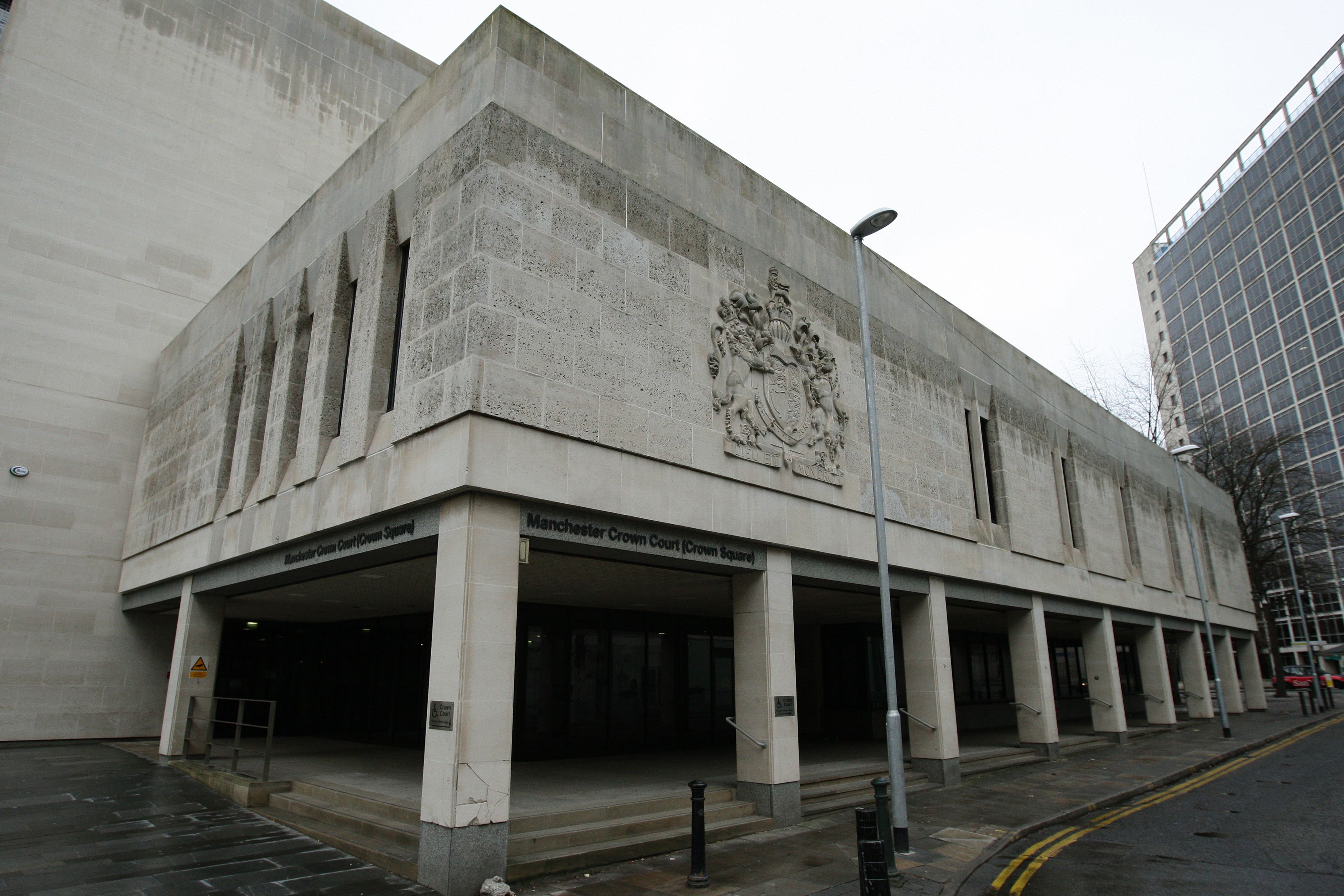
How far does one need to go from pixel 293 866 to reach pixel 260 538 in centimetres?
596

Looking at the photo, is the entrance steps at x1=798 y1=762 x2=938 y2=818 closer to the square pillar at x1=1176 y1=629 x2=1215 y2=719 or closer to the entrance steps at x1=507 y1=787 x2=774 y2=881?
the entrance steps at x1=507 y1=787 x2=774 y2=881

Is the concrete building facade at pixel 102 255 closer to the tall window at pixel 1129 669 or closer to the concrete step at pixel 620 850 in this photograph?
the concrete step at pixel 620 850

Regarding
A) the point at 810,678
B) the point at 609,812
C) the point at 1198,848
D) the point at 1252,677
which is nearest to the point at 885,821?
the point at 609,812

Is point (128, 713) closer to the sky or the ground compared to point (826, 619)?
closer to the ground

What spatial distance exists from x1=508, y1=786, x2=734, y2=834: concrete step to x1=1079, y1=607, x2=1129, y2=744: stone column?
1605 cm

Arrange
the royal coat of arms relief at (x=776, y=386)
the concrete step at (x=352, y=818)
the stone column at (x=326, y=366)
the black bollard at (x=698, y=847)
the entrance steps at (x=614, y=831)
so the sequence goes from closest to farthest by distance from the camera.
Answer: the black bollard at (x=698, y=847) < the entrance steps at (x=614, y=831) < the concrete step at (x=352, y=818) < the stone column at (x=326, y=366) < the royal coat of arms relief at (x=776, y=386)

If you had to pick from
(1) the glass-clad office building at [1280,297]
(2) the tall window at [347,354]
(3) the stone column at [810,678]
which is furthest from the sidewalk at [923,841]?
(1) the glass-clad office building at [1280,297]

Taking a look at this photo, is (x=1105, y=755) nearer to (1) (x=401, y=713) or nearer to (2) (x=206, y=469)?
(1) (x=401, y=713)

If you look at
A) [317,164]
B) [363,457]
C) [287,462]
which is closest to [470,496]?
[363,457]

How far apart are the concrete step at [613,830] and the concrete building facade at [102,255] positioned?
16572 millimetres

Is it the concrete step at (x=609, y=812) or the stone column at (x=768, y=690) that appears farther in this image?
the stone column at (x=768, y=690)

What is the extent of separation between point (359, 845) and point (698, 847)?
3.99 metres

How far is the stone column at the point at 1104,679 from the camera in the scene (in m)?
22.3

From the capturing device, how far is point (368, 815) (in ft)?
32.7
